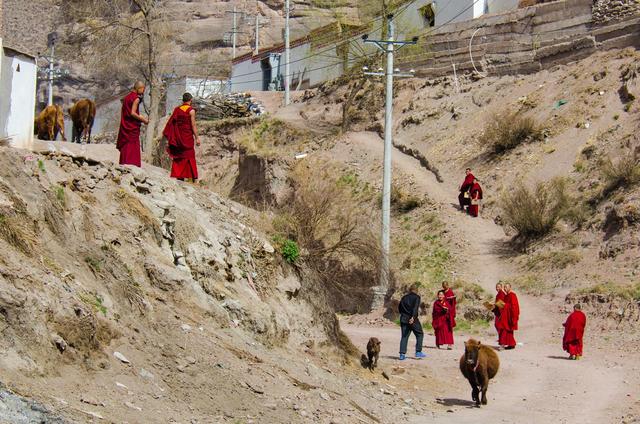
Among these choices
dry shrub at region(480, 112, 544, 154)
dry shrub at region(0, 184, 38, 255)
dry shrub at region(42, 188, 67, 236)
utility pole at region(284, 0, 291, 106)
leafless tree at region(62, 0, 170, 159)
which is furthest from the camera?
utility pole at region(284, 0, 291, 106)

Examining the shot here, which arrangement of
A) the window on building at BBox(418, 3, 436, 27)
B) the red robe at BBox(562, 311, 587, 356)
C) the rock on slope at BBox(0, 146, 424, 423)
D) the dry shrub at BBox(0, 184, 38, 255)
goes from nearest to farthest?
the rock on slope at BBox(0, 146, 424, 423) → the dry shrub at BBox(0, 184, 38, 255) → the red robe at BBox(562, 311, 587, 356) → the window on building at BBox(418, 3, 436, 27)

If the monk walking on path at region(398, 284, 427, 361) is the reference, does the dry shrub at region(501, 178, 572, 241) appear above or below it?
above

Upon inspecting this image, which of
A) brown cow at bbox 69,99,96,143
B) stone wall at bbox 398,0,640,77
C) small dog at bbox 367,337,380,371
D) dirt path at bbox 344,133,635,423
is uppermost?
stone wall at bbox 398,0,640,77

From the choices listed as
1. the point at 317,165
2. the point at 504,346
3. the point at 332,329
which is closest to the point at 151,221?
the point at 332,329

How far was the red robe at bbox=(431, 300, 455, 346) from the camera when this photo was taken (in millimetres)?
18094

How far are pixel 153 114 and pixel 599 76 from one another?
478 inches

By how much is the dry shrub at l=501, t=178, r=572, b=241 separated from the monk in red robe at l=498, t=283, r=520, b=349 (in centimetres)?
677

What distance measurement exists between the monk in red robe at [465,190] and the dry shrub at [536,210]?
4.92 ft

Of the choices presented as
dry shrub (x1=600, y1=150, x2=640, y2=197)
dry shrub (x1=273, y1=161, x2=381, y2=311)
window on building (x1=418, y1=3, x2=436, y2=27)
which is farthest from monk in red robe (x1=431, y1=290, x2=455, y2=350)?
window on building (x1=418, y1=3, x2=436, y2=27)

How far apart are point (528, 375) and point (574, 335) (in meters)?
1.92

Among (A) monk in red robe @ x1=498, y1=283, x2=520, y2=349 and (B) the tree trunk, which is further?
(B) the tree trunk

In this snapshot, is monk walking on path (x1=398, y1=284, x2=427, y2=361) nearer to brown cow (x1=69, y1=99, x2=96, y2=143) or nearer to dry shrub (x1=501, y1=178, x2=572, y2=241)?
brown cow (x1=69, y1=99, x2=96, y2=143)

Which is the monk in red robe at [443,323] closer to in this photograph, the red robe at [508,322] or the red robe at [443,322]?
the red robe at [443,322]

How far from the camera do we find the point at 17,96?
13.0 metres
